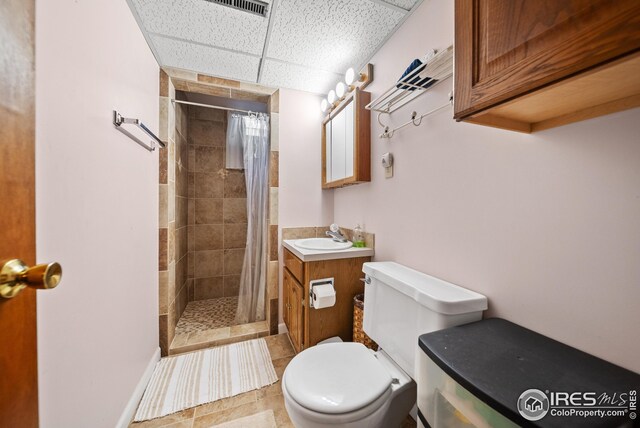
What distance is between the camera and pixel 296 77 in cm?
190

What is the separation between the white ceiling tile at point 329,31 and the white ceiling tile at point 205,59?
0.27 meters

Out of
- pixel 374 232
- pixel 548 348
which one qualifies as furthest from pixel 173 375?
pixel 548 348

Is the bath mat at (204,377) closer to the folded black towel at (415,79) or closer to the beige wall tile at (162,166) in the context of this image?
the beige wall tile at (162,166)

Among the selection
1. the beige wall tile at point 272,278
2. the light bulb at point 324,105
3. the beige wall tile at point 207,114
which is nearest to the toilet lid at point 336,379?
the beige wall tile at point 272,278

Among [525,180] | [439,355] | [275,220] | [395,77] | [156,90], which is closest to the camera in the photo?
[439,355]

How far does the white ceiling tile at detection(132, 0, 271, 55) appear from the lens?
1.24m

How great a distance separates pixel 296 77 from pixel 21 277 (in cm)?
197

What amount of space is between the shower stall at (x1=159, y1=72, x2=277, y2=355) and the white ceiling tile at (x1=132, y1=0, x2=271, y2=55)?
Answer: 1.60 ft

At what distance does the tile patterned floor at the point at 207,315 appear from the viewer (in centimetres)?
213

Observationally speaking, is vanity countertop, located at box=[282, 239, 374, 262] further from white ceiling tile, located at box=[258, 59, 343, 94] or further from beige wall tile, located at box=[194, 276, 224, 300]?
beige wall tile, located at box=[194, 276, 224, 300]

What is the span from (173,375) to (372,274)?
156 centimetres

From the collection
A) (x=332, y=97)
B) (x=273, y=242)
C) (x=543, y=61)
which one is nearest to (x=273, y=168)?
(x=273, y=242)

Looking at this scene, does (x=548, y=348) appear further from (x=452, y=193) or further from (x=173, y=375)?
(x=173, y=375)

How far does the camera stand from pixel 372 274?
118 centimetres
